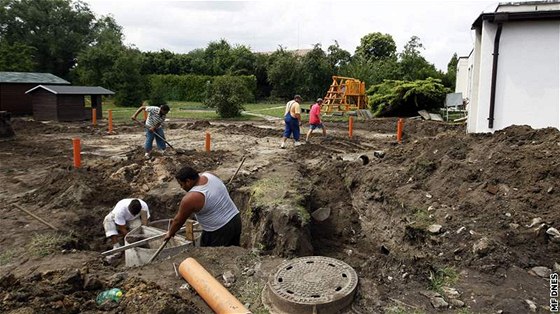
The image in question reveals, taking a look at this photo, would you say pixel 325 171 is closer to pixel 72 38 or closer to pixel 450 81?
pixel 450 81

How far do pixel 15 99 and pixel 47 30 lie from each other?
2383 cm

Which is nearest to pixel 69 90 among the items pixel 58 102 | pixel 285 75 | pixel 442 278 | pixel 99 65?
pixel 58 102

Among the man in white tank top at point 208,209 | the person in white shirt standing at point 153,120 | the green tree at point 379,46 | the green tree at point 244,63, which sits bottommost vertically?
the man in white tank top at point 208,209

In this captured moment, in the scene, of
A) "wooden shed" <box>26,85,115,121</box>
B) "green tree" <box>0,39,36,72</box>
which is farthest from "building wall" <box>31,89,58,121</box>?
"green tree" <box>0,39,36,72</box>

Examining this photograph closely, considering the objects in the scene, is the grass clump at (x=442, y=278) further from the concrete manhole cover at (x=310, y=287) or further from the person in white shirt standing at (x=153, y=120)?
the person in white shirt standing at (x=153, y=120)

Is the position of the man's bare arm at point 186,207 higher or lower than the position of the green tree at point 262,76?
lower

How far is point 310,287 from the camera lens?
13.2ft

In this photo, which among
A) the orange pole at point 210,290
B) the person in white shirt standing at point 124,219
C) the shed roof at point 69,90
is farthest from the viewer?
the shed roof at point 69,90

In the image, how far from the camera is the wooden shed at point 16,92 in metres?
23.4

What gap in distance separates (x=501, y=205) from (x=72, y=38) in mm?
47188

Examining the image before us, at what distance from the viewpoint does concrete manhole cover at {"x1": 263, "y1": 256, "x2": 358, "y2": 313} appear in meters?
3.77

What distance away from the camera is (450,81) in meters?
28.7

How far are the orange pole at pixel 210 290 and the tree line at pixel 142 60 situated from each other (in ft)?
88.3

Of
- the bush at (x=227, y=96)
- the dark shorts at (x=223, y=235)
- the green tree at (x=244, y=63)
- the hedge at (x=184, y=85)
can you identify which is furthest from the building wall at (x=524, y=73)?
the green tree at (x=244, y=63)
